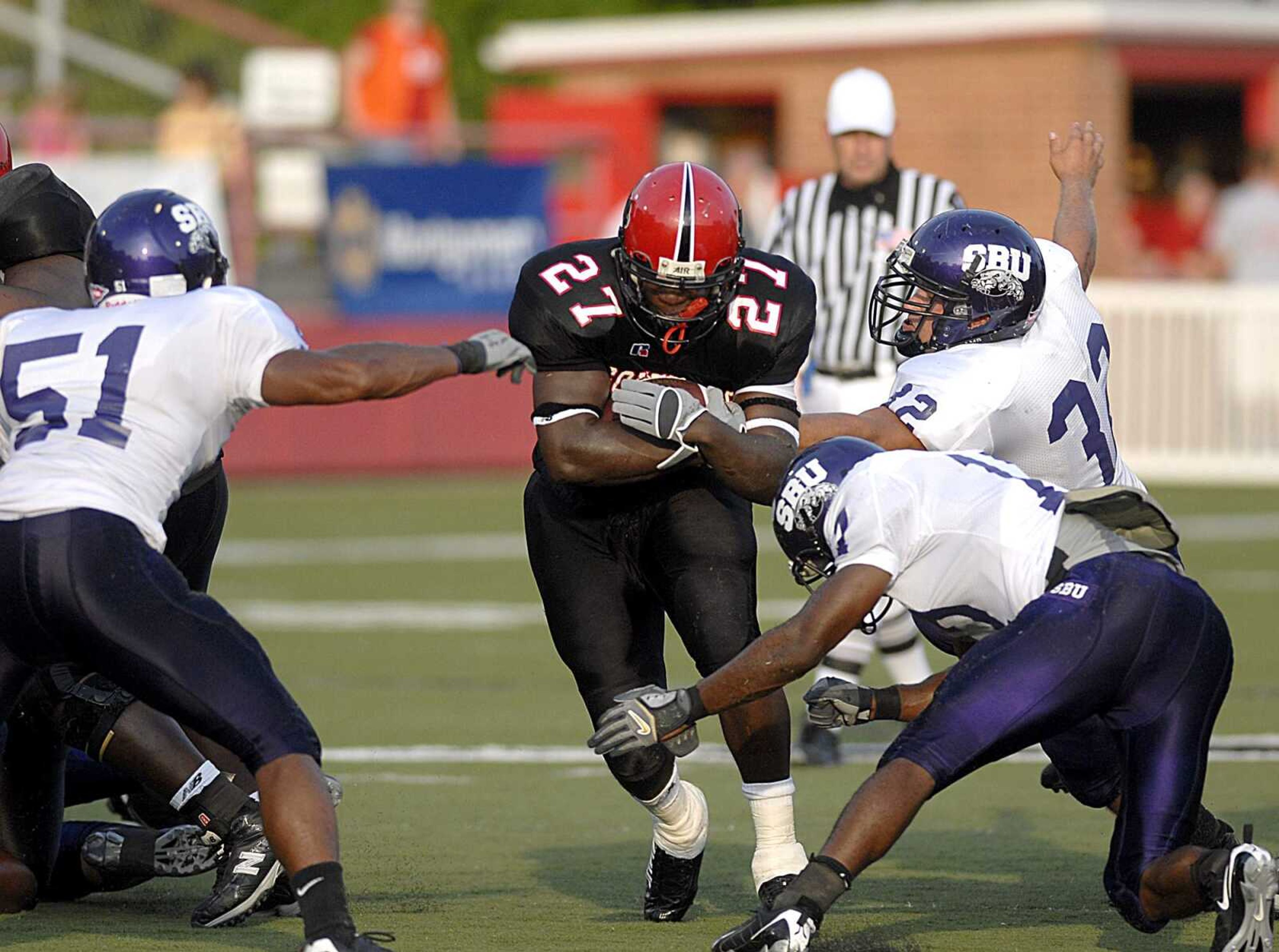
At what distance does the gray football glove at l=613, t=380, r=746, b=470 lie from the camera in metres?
5.02

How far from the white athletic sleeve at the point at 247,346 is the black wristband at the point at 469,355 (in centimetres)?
43

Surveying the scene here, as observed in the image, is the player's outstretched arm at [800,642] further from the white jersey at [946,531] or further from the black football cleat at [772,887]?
the black football cleat at [772,887]

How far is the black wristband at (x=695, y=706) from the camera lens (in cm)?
467

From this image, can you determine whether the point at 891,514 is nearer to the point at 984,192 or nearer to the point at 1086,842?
the point at 1086,842

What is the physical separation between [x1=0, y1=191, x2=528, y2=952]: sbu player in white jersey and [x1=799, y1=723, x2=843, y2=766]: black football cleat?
10.0 ft

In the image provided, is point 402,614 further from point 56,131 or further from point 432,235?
point 56,131

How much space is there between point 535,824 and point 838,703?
74.4 inches

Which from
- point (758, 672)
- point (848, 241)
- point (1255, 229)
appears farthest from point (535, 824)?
point (1255, 229)

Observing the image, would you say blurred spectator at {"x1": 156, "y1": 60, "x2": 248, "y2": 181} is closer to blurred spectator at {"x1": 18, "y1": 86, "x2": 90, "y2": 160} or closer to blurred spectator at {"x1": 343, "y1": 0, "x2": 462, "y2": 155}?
blurred spectator at {"x1": 18, "y1": 86, "x2": 90, "y2": 160}

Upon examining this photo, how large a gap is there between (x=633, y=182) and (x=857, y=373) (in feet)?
33.8

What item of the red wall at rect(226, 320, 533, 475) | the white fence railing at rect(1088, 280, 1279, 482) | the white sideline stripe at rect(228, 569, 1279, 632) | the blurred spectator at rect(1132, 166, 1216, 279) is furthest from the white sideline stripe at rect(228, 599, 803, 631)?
the blurred spectator at rect(1132, 166, 1216, 279)

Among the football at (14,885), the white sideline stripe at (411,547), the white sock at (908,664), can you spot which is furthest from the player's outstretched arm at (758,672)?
the white sideline stripe at (411,547)

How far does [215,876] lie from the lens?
5730 mm

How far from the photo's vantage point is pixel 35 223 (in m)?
5.74
